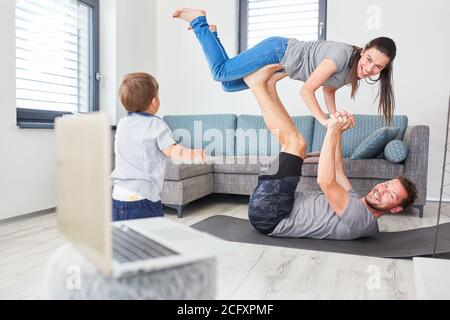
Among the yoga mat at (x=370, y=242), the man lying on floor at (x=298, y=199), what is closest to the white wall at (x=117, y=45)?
the yoga mat at (x=370, y=242)

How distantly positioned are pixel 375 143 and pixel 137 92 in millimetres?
2299

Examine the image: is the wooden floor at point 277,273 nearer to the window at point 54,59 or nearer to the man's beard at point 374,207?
the man's beard at point 374,207

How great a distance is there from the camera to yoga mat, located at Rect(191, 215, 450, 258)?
2.09 meters

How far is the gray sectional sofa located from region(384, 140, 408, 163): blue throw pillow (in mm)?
58

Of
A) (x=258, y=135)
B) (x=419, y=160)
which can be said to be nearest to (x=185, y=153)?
(x=419, y=160)

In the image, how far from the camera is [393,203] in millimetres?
2270

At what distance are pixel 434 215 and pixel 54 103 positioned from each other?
3371 millimetres

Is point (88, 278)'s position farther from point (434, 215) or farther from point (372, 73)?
point (434, 215)

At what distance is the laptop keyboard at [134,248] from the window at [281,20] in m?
3.96

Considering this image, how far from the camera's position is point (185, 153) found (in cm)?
135
